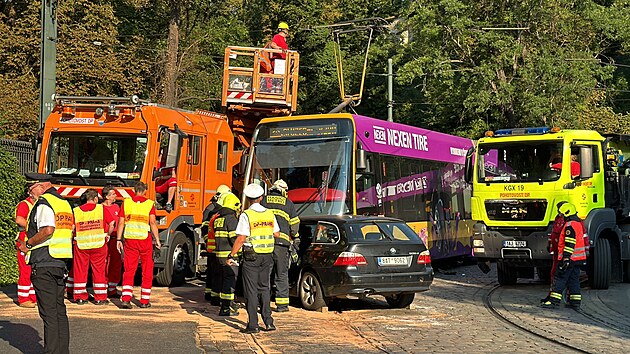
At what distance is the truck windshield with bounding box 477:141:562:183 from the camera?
60.2ft

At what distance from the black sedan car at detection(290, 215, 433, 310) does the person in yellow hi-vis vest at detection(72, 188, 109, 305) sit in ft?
9.52

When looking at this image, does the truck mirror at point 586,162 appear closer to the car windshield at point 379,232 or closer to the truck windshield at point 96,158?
the car windshield at point 379,232

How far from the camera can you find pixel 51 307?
30.2 ft

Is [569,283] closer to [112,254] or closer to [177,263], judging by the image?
[177,263]

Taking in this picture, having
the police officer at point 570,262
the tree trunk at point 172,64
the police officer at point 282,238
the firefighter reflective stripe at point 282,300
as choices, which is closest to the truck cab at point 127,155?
the police officer at point 282,238

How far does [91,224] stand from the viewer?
14070mm

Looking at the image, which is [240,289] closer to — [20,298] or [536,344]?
[20,298]

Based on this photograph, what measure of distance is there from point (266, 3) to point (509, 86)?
18.0 metres

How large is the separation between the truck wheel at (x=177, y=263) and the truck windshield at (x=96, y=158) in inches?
66.4

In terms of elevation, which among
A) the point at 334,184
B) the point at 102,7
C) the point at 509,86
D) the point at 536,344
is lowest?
the point at 536,344

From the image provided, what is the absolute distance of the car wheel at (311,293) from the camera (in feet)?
45.9

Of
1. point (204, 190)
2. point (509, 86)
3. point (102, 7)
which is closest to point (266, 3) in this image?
point (102, 7)

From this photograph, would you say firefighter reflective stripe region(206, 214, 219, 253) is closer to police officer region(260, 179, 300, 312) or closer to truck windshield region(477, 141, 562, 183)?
police officer region(260, 179, 300, 312)

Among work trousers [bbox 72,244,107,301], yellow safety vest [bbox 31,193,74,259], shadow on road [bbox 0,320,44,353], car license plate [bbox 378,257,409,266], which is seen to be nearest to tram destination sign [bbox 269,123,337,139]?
car license plate [bbox 378,257,409,266]
